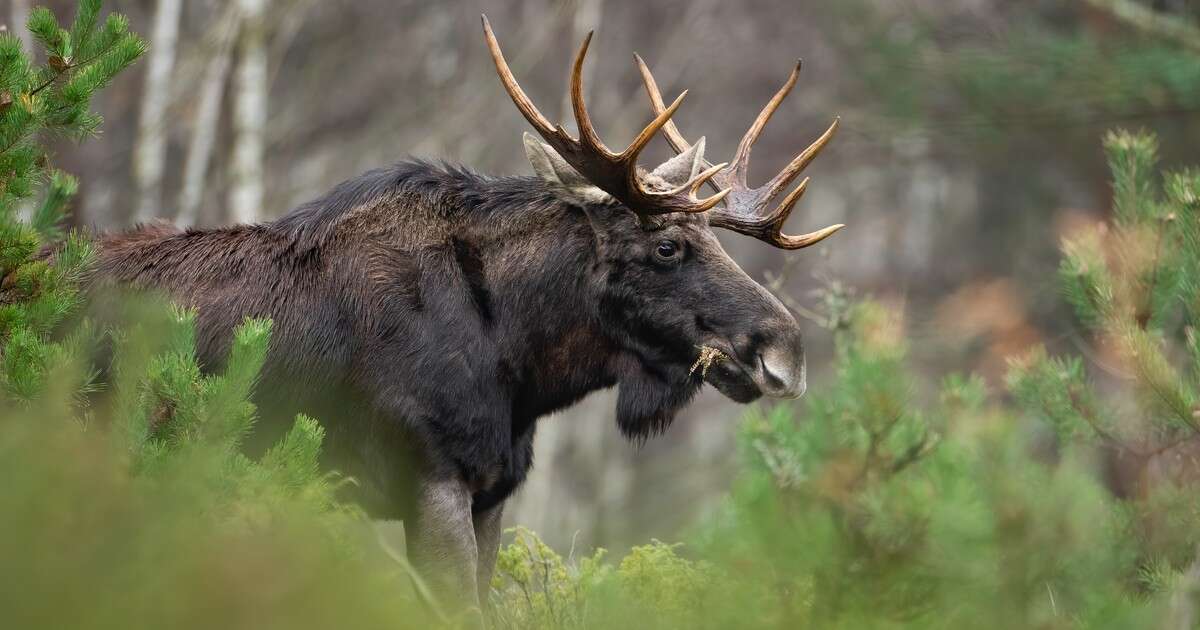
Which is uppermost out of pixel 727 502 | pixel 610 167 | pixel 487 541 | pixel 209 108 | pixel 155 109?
pixel 155 109

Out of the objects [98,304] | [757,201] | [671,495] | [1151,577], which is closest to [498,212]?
[757,201]

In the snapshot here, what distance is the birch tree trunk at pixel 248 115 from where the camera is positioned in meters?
14.9

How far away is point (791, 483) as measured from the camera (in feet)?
22.8

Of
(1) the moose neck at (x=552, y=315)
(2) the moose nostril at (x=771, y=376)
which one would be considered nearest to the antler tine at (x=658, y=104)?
(1) the moose neck at (x=552, y=315)

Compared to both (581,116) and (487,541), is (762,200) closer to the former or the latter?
(581,116)

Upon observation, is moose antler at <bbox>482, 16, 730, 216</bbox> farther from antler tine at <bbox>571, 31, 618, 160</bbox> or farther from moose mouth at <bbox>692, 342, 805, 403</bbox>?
moose mouth at <bbox>692, 342, 805, 403</bbox>

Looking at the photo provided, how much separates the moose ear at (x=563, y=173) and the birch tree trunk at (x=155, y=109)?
9542 mm

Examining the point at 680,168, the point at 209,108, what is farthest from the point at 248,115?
the point at 680,168

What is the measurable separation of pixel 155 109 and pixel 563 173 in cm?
1054

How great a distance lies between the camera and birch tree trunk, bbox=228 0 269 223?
1488 cm

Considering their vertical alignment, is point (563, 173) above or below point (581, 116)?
below

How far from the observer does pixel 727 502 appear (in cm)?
630

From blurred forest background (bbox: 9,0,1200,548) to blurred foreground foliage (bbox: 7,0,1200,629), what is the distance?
4631 mm

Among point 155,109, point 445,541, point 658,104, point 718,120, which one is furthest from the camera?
point 718,120
